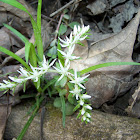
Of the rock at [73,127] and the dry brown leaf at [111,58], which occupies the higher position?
the dry brown leaf at [111,58]

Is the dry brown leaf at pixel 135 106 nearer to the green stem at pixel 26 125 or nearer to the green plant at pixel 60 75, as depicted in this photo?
the green plant at pixel 60 75

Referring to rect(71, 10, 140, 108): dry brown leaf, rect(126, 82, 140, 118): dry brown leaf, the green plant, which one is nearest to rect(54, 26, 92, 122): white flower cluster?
the green plant

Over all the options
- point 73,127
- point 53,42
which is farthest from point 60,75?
point 53,42

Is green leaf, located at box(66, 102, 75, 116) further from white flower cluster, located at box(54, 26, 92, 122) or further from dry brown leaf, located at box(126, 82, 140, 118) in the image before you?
dry brown leaf, located at box(126, 82, 140, 118)

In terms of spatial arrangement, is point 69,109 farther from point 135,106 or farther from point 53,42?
point 53,42

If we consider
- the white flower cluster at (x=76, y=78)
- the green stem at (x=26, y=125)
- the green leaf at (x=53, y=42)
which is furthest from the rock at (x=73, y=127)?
the green leaf at (x=53, y=42)

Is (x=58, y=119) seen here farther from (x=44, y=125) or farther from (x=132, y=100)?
(x=132, y=100)
